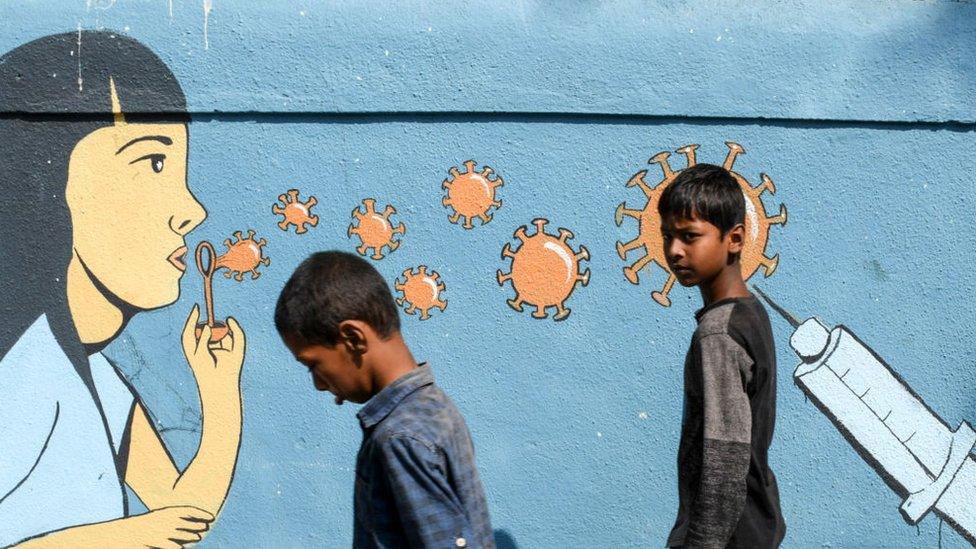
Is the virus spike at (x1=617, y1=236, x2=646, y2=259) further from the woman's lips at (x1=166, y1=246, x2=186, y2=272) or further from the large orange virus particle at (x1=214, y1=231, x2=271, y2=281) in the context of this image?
the woman's lips at (x1=166, y1=246, x2=186, y2=272)

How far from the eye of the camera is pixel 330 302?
2162 mm

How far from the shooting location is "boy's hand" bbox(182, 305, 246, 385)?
3990mm

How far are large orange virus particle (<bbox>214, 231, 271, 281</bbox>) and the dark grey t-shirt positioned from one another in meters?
1.93

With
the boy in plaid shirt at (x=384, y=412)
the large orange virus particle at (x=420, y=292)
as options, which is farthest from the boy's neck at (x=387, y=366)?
the large orange virus particle at (x=420, y=292)

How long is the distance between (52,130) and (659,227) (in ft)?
7.34

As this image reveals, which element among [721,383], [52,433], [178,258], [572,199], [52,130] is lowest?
[52,433]

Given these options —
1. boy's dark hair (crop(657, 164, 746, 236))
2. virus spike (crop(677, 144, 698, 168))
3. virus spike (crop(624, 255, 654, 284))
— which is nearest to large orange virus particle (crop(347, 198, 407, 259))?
virus spike (crop(624, 255, 654, 284))

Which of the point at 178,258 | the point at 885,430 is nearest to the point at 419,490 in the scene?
the point at 178,258

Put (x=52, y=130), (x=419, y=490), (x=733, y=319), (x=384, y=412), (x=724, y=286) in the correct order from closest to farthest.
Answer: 1. (x=419, y=490)
2. (x=384, y=412)
3. (x=733, y=319)
4. (x=724, y=286)
5. (x=52, y=130)

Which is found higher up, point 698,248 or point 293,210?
point 293,210

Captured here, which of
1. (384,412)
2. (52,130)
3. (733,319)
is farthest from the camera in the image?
(52,130)

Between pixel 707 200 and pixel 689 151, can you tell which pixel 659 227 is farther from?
pixel 707 200

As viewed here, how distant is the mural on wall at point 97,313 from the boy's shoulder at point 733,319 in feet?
6.58

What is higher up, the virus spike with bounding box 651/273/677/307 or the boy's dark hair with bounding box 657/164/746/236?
the boy's dark hair with bounding box 657/164/746/236
